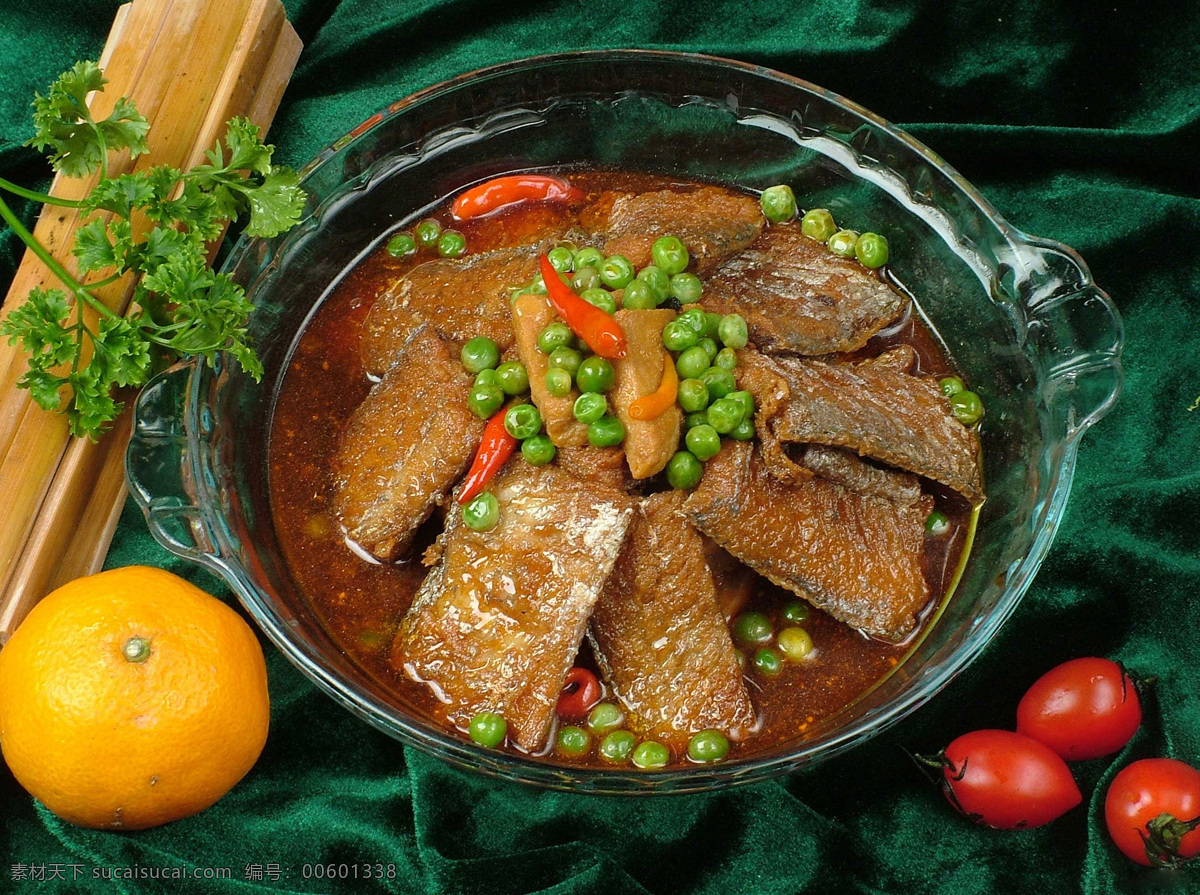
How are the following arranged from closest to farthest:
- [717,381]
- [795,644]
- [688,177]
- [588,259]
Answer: [717,381] → [795,644] → [588,259] → [688,177]

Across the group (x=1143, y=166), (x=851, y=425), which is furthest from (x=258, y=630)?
(x=1143, y=166)

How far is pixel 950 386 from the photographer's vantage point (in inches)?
185

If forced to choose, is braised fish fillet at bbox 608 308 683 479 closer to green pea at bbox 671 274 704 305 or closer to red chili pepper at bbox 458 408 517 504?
green pea at bbox 671 274 704 305

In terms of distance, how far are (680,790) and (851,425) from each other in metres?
1.41

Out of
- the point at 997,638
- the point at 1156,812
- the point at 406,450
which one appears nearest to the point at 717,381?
the point at 406,450

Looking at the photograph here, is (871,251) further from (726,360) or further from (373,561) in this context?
(373,561)

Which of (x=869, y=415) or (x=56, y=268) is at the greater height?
(x=56, y=268)

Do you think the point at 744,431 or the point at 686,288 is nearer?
the point at 744,431

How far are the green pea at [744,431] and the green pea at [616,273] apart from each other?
70 cm

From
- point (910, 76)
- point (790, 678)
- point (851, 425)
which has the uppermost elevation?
point (910, 76)

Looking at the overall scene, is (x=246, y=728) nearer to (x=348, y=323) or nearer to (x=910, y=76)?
(x=348, y=323)

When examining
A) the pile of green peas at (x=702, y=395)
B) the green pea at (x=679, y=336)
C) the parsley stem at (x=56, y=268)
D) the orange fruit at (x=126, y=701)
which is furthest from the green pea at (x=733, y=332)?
the parsley stem at (x=56, y=268)

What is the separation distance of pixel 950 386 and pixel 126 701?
3.29 m

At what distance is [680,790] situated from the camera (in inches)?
150
